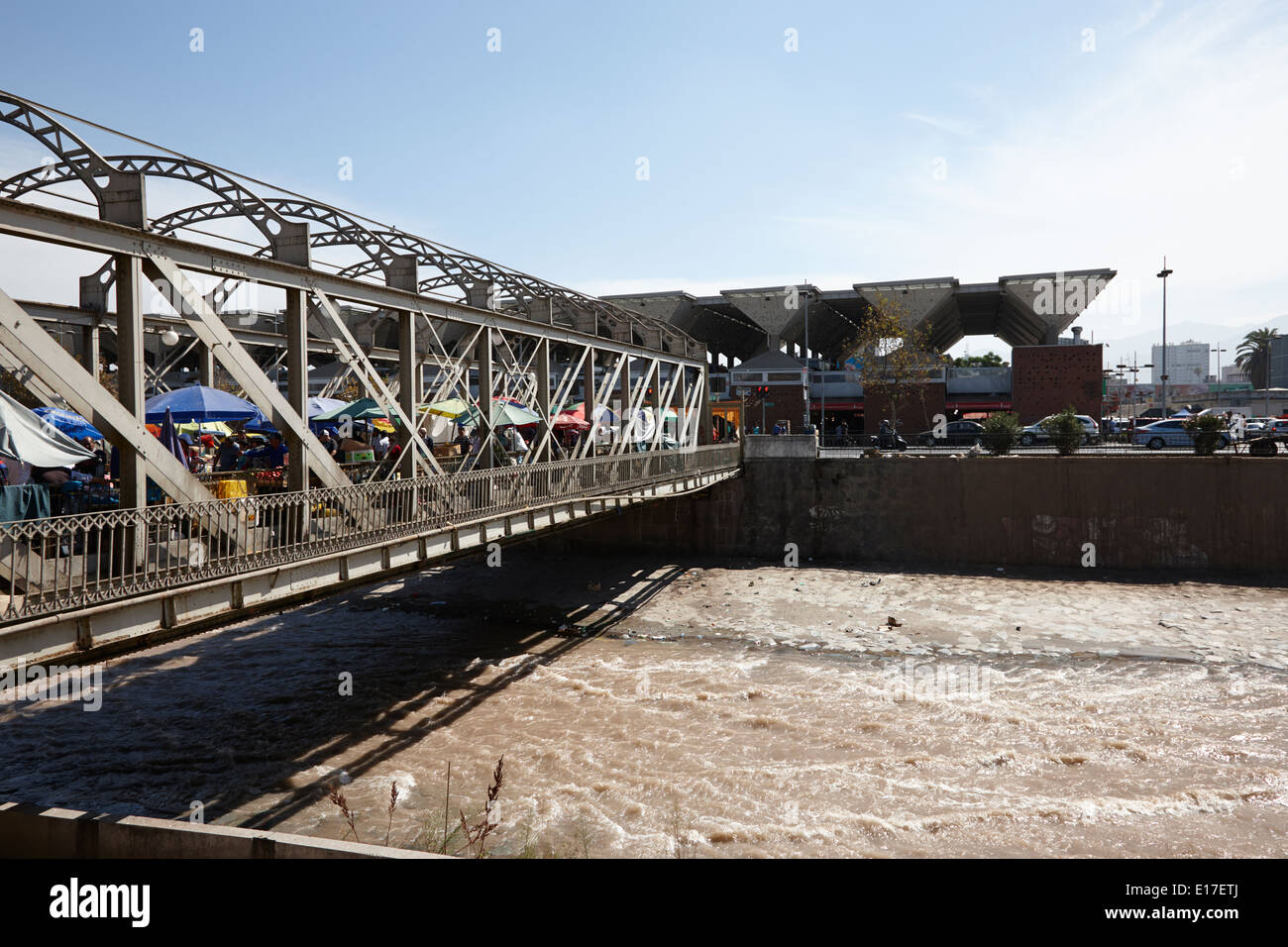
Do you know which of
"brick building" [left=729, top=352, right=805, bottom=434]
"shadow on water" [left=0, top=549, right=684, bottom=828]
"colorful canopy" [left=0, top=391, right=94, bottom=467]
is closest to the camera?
"colorful canopy" [left=0, top=391, right=94, bottom=467]

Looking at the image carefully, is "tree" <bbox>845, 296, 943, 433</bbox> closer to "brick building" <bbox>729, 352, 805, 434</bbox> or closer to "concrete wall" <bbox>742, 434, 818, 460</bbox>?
"brick building" <bbox>729, 352, 805, 434</bbox>

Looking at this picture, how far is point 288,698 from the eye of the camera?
47.8 ft

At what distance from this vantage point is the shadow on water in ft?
35.6

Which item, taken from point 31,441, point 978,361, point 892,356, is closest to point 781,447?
point 892,356

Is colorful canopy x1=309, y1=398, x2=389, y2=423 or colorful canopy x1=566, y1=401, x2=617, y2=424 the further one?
colorful canopy x1=566, y1=401, x2=617, y2=424

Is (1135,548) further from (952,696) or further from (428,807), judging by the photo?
(428,807)

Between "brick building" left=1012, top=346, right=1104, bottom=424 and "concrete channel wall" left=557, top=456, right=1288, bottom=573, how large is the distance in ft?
86.4

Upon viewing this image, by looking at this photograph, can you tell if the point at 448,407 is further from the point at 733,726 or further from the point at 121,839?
the point at 121,839

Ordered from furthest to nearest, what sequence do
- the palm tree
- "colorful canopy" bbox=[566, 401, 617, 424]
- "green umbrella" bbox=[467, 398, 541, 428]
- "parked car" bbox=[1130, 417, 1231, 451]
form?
the palm tree < "parked car" bbox=[1130, 417, 1231, 451] < "colorful canopy" bbox=[566, 401, 617, 424] < "green umbrella" bbox=[467, 398, 541, 428]

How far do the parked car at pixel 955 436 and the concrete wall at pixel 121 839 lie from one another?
Result: 3030cm

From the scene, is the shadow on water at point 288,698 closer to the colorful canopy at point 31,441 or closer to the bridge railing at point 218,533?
the bridge railing at point 218,533

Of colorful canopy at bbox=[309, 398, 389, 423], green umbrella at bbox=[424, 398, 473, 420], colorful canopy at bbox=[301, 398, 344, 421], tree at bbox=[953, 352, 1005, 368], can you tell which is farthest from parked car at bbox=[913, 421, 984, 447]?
tree at bbox=[953, 352, 1005, 368]
